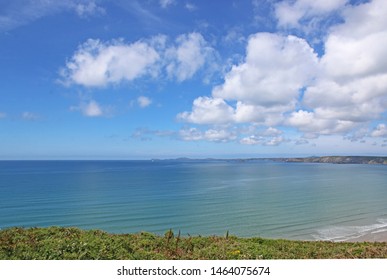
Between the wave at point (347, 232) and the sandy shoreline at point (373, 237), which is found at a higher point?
the sandy shoreline at point (373, 237)

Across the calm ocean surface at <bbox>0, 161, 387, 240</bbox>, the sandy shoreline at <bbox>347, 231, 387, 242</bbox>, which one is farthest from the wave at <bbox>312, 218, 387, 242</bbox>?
the sandy shoreline at <bbox>347, 231, 387, 242</bbox>

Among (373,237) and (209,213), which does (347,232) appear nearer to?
(373,237)

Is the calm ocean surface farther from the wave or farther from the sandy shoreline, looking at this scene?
the sandy shoreline

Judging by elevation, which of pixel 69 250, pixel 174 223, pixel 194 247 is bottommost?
pixel 174 223

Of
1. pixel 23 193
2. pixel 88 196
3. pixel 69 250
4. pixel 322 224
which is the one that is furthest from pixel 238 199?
pixel 69 250

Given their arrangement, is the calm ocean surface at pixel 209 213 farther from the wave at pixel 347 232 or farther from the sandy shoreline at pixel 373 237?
the sandy shoreline at pixel 373 237

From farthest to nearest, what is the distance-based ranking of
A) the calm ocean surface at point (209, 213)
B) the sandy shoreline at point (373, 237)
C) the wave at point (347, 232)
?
the calm ocean surface at point (209, 213), the wave at point (347, 232), the sandy shoreline at point (373, 237)

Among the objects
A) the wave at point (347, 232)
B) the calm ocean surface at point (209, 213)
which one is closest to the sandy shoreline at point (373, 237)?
the wave at point (347, 232)

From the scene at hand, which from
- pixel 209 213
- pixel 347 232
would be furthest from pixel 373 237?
pixel 209 213

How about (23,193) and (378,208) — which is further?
(23,193)
